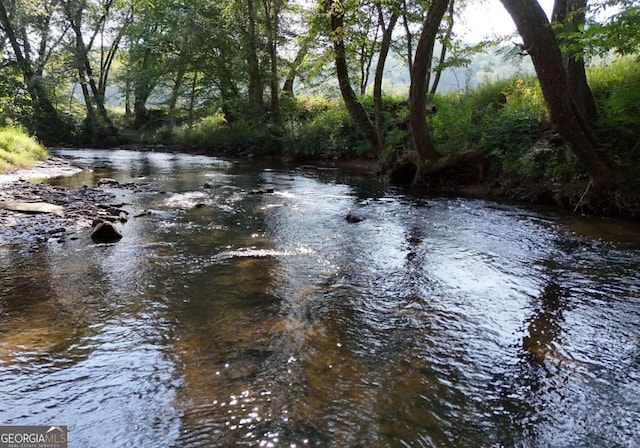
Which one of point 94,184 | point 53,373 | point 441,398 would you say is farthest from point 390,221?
point 94,184

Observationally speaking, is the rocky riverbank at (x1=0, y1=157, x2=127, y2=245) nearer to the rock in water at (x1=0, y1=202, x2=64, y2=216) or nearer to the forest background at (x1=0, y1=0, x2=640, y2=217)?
the rock in water at (x1=0, y1=202, x2=64, y2=216)

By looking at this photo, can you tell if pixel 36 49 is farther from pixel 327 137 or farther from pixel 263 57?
pixel 327 137

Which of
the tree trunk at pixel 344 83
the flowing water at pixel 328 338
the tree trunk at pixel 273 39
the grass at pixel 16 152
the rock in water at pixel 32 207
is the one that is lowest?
the flowing water at pixel 328 338

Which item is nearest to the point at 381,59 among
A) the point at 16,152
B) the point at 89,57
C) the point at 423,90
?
the point at 423,90

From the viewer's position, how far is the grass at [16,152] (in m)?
14.1

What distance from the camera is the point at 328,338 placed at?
3.92 metres

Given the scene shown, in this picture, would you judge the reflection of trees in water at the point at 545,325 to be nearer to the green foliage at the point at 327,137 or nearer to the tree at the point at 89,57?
the green foliage at the point at 327,137

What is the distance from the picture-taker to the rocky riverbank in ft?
24.5

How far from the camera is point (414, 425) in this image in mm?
2746

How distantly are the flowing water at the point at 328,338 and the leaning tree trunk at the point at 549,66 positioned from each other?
6.04 ft

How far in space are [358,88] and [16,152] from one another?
20173 millimetres

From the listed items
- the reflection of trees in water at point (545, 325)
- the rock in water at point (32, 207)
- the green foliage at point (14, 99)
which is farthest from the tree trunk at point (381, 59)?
the green foliage at point (14, 99)

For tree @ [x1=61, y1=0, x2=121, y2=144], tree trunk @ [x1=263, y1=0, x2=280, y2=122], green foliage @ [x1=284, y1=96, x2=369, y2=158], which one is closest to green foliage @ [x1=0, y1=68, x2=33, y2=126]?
tree @ [x1=61, y1=0, x2=121, y2=144]

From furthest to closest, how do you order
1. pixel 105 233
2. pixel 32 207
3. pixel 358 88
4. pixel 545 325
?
1. pixel 358 88
2. pixel 32 207
3. pixel 105 233
4. pixel 545 325
